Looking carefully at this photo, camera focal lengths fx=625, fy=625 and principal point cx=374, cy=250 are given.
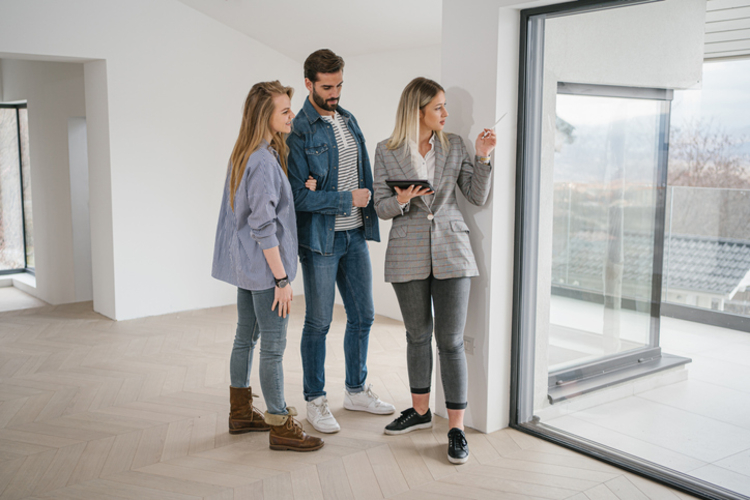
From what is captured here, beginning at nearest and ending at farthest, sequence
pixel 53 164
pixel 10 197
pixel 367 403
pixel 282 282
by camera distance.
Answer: pixel 282 282
pixel 367 403
pixel 53 164
pixel 10 197

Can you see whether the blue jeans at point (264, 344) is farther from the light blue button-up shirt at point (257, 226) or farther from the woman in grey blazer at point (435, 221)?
the woman in grey blazer at point (435, 221)

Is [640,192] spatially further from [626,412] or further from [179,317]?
[179,317]

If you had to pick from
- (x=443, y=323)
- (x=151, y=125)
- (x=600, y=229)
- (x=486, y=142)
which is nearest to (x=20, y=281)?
(x=151, y=125)

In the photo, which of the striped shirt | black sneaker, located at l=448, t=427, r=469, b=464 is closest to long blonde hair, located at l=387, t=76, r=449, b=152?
the striped shirt

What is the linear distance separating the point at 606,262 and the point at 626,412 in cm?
71

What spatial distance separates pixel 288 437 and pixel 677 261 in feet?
6.15

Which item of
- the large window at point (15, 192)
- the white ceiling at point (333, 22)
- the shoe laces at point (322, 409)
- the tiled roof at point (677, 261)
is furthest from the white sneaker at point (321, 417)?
the large window at point (15, 192)

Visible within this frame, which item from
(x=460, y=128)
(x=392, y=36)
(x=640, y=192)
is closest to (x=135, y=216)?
(x=392, y=36)

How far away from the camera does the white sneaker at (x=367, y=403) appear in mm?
3340

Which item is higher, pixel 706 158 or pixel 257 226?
pixel 706 158

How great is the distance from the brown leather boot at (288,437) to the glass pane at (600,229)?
1264mm

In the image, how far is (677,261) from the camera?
261 cm

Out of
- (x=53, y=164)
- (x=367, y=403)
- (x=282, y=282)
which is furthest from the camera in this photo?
(x=53, y=164)

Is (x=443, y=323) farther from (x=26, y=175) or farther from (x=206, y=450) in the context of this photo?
(x=26, y=175)
